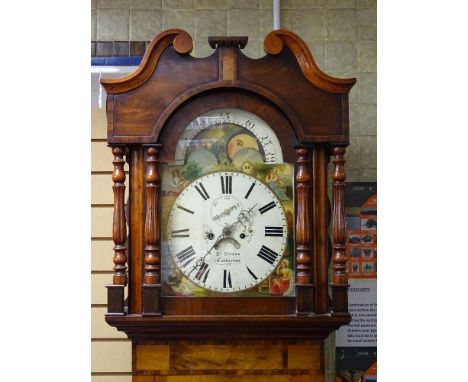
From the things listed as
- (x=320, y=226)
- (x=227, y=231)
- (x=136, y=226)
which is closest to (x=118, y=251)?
(x=136, y=226)

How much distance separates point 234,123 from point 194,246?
380mm

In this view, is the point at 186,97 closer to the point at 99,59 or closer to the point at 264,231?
the point at 264,231

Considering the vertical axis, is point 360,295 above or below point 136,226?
below

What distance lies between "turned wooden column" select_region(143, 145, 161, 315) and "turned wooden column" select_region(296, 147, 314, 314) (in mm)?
402

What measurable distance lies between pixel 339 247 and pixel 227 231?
1.07 ft

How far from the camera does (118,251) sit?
6.46 ft

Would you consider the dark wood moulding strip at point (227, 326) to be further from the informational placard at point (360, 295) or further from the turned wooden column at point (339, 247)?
the informational placard at point (360, 295)

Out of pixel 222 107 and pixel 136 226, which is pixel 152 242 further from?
pixel 222 107

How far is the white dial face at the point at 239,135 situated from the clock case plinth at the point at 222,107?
2 cm

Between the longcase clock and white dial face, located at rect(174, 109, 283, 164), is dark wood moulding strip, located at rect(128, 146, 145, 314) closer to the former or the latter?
the longcase clock

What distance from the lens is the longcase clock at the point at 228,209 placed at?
197cm

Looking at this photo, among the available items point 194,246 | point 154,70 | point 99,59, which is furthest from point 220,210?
point 99,59

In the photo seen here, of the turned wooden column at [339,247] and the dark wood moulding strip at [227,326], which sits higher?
the turned wooden column at [339,247]

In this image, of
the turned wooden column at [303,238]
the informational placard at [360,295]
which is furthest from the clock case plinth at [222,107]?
the informational placard at [360,295]
